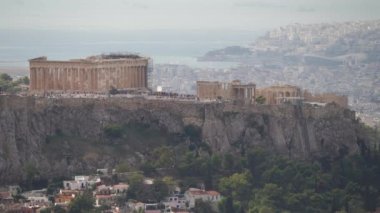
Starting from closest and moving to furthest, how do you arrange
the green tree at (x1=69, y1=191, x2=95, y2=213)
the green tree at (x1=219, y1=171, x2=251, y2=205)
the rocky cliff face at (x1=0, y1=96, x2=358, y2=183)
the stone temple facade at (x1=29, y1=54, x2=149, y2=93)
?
the green tree at (x1=69, y1=191, x2=95, y2=213)
the green tree at (x1=219, y1=171, x2=251, y2=205)
the rocky cliff face at (x1=0, y1=96, x2=358, y2=183)
the stone temple facade at (x1=29, y1=54, x2=149, y2=93)

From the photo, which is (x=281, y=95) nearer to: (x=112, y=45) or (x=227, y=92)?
(x=227, y=92)

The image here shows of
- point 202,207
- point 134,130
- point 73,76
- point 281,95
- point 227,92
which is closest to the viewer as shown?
point 202,207

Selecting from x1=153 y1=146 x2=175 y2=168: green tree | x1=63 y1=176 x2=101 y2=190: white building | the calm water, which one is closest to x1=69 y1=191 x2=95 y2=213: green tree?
x1=63 y1=176 x2=101 y2=190: white building

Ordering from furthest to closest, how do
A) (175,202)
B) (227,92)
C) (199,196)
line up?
1. (227,92)
2. (199,196)
3. (175,202)

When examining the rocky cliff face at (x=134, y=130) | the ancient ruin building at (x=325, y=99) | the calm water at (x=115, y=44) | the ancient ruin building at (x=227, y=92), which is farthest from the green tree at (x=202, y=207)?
the calm water at (x=115, y=44)

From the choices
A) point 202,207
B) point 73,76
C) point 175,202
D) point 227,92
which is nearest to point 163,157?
point 175,202

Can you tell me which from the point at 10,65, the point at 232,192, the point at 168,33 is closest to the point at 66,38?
the point at 10,65

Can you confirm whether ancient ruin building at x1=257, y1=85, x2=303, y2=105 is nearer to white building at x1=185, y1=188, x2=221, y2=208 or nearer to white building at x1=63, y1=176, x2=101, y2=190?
white building at x1=185, y1=188, x2=221, y2=208
